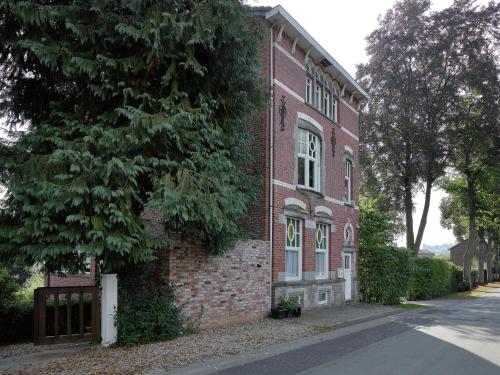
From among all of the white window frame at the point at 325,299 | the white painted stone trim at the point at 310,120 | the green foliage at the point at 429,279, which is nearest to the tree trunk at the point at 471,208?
the green foliage at the point at 429,279

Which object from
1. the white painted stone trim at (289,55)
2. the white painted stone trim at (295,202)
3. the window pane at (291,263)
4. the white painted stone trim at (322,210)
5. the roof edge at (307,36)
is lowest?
the window pane at (291,263)

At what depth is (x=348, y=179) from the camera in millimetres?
22922

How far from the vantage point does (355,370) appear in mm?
8523

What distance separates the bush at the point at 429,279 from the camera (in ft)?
93.5

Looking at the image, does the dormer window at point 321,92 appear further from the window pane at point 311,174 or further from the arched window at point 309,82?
the window pane at point 311,174

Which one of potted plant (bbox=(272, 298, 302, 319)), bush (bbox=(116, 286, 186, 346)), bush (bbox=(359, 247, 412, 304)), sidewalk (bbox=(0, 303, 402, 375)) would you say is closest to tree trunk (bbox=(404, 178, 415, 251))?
bush (bbox=(359, 247, 412, 304))

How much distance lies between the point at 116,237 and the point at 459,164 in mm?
36085

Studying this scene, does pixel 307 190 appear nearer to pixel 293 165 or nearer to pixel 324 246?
pixel 293 165

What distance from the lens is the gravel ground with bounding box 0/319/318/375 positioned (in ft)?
26.9

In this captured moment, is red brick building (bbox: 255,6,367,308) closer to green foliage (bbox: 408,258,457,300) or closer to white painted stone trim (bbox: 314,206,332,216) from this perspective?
white painted stone trim (bbox: 314,206,332,216)

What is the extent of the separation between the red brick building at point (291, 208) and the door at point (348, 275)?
44 millimetres

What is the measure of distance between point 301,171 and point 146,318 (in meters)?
9.32

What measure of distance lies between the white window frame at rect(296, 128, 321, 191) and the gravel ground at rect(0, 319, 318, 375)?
7.17 metres

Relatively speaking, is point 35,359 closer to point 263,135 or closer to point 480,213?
point 263,135
